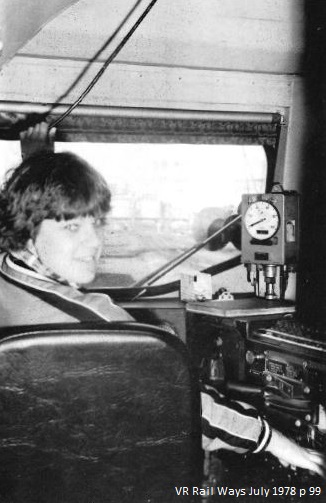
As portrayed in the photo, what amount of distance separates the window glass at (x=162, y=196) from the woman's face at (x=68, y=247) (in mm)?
929

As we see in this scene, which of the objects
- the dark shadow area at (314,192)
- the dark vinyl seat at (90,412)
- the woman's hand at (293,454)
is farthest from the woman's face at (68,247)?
the dark shadow area at (314,192)

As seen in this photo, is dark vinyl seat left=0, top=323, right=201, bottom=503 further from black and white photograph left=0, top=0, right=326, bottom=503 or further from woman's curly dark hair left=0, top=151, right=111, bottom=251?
woman's curly dark hair left=0, top=151, right=111, bottom=251

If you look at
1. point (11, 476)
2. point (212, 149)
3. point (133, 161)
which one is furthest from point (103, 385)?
point (212, 149)

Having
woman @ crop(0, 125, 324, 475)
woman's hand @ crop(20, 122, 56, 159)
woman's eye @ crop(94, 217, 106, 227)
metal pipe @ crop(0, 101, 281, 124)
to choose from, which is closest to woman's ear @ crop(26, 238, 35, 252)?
woman @ crop(0, 125, 324, 475)

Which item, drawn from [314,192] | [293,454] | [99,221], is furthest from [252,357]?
[314,192]

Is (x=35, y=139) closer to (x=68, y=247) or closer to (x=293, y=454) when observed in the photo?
(x=68, y=247)

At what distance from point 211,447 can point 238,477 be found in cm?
39

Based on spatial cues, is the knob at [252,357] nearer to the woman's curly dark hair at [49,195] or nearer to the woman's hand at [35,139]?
the woman's curly dark hair at [49,195]

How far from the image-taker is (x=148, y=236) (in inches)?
105

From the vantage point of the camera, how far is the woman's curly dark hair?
1573mm

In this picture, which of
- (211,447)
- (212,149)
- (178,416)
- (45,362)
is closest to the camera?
(45,362)

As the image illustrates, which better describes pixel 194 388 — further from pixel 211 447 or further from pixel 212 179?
pixel 212 179

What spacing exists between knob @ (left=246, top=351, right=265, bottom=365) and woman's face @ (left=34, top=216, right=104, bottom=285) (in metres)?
0.82

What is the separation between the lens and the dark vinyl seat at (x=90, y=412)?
115cm
